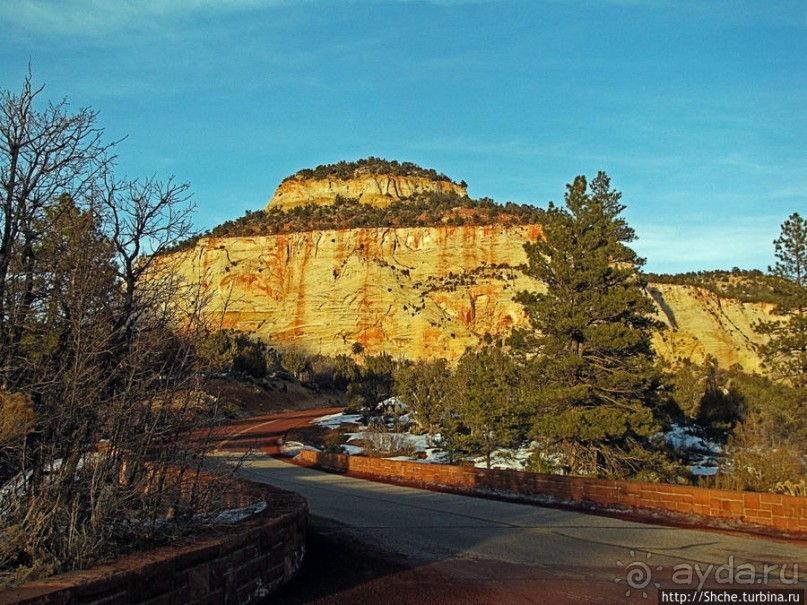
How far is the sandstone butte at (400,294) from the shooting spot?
76.1 metres

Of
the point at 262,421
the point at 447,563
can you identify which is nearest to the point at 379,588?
the point at 447,563

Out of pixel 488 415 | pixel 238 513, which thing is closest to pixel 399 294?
pixel 488 415

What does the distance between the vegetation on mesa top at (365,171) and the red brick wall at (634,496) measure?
9479cm

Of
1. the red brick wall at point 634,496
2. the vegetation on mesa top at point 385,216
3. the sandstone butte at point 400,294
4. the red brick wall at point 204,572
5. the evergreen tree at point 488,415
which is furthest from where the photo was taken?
the vegetation on mesa top at point 385,216

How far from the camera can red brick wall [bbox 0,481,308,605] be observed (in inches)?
158

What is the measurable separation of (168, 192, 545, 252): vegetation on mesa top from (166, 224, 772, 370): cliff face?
167 centimetres

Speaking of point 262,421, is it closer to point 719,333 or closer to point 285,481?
point 285,481

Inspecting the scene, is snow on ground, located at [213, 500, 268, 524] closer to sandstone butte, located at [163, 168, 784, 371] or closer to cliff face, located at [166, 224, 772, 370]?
sandstone butte, located at [163, 168, 784, 371]

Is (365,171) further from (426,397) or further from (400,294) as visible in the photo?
(426,397)

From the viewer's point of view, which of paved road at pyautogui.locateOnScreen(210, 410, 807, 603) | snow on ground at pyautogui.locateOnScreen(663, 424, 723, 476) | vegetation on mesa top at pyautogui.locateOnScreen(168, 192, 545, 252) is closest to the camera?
paved road at pyautogui.locateOnScreen(210, 410, 807, 603)

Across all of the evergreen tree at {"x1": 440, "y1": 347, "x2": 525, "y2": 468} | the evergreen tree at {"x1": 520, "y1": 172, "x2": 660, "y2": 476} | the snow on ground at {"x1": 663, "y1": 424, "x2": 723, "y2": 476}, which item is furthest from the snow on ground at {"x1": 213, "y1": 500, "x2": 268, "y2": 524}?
the snow on ground at {"x1": 663, "y1": 424, "x2": 723, "y2": 476}

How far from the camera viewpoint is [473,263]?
8094 centimetres

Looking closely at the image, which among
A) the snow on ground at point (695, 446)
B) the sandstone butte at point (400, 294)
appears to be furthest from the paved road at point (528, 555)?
the sandstone butte at point (400, 294)

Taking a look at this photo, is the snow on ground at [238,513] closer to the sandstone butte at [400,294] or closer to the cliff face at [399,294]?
the sandstone butte at [400,294]
